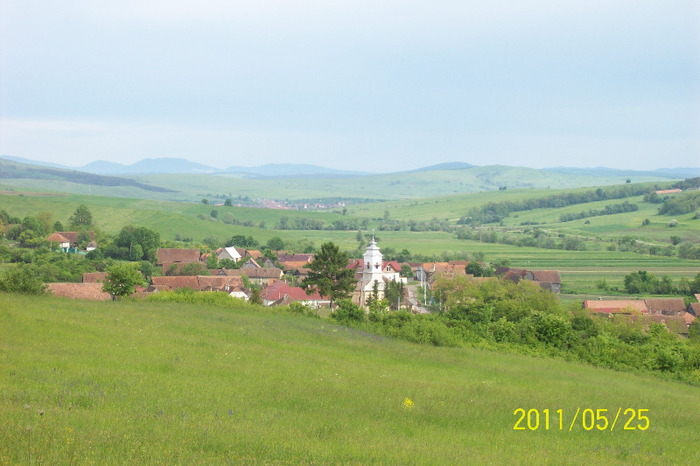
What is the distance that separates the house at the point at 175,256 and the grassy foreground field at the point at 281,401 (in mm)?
71736

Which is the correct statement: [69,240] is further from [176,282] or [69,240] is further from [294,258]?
[176,282]

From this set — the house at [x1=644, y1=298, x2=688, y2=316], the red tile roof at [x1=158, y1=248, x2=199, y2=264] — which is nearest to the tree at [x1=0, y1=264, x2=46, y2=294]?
the house at [x1=644, y1=298, x2=688, y2=316]

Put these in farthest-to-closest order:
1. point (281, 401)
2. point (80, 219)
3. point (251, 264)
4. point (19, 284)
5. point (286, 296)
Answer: point (80, 219)
point (251, 264)
point (286, 296)
point (19, 284)
point (281, 401)

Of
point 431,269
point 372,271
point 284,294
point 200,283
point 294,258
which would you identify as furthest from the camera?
point 294,258

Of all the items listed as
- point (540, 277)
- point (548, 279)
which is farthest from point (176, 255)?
point (548, 279)

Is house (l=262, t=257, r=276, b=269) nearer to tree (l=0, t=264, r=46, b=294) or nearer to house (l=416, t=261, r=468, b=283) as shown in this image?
house (l=416, t=261, r=468, b=283)

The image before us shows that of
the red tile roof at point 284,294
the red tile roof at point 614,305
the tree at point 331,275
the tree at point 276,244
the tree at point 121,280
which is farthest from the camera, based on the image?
the tree at point 276,244

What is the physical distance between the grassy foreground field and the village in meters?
24.6

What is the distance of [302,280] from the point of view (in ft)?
174

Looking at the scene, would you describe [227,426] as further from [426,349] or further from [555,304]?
[555,304]

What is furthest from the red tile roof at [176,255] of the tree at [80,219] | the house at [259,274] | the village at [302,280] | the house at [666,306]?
the house at [666,306]

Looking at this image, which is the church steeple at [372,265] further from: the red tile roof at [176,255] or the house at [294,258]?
the house at [294,258]

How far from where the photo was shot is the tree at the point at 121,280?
3431cm

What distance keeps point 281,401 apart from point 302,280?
130 feet
